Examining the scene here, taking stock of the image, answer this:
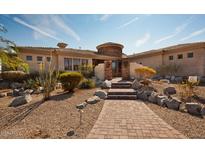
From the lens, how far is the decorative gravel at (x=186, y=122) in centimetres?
358

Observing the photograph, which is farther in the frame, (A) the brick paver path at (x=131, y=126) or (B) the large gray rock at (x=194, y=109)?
(B) the large gray rock at (x=194, y=109)

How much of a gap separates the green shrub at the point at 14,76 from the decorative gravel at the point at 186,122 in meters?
13.4

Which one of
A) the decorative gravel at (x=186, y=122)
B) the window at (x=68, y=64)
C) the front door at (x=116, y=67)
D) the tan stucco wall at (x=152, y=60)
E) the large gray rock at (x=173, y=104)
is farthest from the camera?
the front door at (x=116, y=67)

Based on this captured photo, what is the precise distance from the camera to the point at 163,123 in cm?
422

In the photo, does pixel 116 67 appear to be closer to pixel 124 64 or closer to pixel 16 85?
pixel 124 64

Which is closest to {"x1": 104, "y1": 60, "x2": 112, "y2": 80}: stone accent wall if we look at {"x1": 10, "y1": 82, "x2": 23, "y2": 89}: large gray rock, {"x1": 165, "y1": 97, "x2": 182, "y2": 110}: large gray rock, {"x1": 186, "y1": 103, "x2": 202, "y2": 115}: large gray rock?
{"x1": 165, "y1": 97, "x2": 182, "y2": 110}: large gray rock

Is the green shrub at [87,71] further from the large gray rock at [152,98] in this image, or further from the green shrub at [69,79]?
the large gray rock at [152,98]

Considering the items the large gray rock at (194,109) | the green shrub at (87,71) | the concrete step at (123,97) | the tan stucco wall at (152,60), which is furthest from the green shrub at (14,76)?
the tan stucco wall at (152,60)

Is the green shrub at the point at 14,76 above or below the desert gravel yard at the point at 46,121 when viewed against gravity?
above

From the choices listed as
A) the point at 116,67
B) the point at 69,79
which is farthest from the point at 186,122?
the point at 116,67

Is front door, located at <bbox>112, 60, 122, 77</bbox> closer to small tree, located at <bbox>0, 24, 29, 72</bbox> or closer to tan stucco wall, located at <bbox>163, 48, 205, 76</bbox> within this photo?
tan stucco wall, located at <bbox>163, 48, 205, 76</bbox>
